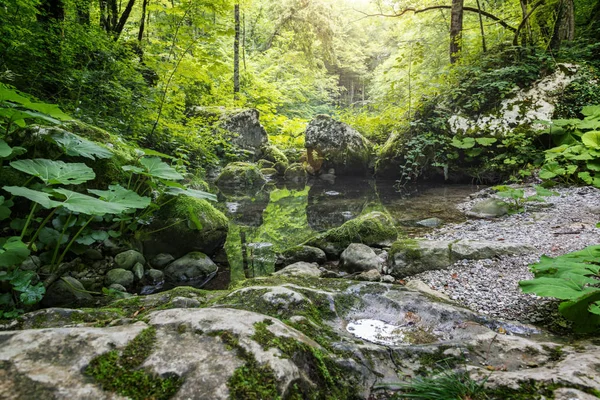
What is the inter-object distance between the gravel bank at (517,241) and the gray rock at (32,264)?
366cm

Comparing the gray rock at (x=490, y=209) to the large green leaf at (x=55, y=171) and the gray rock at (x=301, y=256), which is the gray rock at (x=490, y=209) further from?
the large green leaf at (x=55, y=171)

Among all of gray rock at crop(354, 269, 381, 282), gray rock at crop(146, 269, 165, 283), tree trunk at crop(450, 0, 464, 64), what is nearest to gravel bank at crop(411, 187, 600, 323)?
gray rock at crop(354, 269, 381, 282)

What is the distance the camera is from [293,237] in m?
6.16

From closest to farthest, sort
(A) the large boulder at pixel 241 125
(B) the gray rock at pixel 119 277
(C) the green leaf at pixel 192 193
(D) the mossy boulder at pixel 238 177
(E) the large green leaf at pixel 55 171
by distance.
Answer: (E) the large green leaf at pixel 55 171
(C) the green leaf at pixel 192 193
(B) the gray rock at pixel 119 277
(D) the mossy boulder at pixel 238 177
(A) the large boulder at pixel 241 125

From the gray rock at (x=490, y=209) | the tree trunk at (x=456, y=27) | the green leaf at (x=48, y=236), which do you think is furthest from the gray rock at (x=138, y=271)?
the tree trunk at (x=456, y=27)

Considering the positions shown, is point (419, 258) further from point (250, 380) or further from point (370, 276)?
point (250, 380)

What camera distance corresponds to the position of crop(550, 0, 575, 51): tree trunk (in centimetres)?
839

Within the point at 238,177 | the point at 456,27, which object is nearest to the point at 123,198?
the point at 238,177

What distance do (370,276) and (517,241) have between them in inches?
76.8

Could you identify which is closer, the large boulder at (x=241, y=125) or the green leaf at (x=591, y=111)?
the green leaf at (x=591, y=111)

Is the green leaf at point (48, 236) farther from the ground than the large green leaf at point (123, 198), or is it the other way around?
the large green leaf at point (123, 198)

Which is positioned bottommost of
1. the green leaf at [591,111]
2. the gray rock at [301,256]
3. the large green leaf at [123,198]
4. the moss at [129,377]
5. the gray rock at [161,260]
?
the gray rock at [301,256]

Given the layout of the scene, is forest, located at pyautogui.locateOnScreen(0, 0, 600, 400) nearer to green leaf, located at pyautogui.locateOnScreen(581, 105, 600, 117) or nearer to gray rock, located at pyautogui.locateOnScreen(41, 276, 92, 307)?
gray rock, located at pyautogui.locateOnScreen(41, 276, 92, 307)

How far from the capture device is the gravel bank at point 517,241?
8.04 feet
